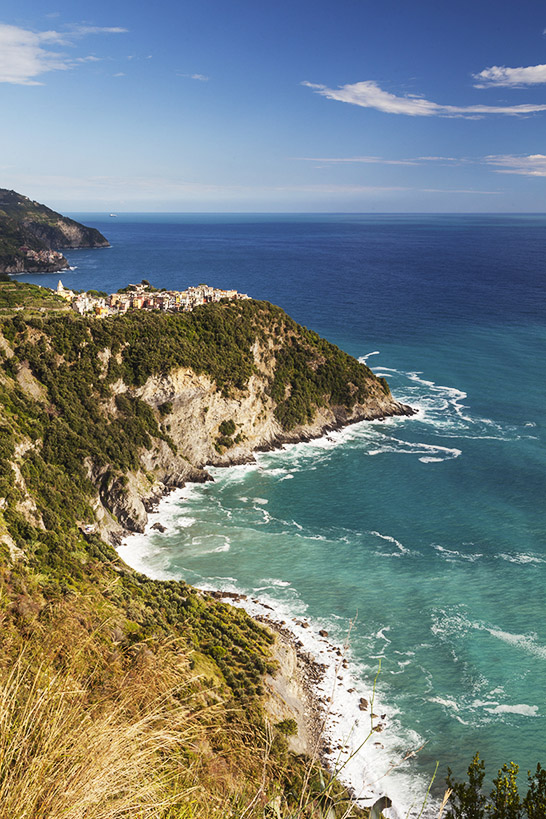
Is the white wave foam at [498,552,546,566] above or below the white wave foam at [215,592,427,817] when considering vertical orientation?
above

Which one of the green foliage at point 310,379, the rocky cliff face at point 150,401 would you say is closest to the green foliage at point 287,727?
the rocky cliff face at point 150,401

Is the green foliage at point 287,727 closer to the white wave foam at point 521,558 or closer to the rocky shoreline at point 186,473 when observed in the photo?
the rocky shoreline at point 186,473

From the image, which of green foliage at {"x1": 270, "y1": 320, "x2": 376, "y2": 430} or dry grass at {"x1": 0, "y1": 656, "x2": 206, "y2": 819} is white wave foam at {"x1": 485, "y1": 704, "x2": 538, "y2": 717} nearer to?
dry grass at {"x1": 0, "y1": 656, "x2": 206, "y2": 819}

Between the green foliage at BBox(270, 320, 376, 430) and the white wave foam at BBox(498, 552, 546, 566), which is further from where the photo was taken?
the green foliage at BBox(270, 320, 376, 430)

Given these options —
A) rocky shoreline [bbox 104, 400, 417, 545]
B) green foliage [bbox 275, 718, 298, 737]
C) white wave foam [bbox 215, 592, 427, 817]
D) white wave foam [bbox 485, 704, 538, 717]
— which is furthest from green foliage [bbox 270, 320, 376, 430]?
green foliage [bbox 275, 718, 298, 737]

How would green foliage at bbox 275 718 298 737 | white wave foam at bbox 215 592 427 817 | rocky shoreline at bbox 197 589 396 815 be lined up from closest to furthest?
white wave foam at bbox 215 592 427 817 < green foliage at bbox 275 718 298 737 < rocky shoreline at bbox 197 589 396 815

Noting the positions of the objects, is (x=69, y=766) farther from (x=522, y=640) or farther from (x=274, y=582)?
(x=274, y=582)

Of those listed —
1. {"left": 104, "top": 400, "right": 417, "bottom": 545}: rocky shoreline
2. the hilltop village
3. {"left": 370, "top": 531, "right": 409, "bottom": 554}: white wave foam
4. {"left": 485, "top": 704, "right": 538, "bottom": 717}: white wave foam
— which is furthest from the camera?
the hilltop village
